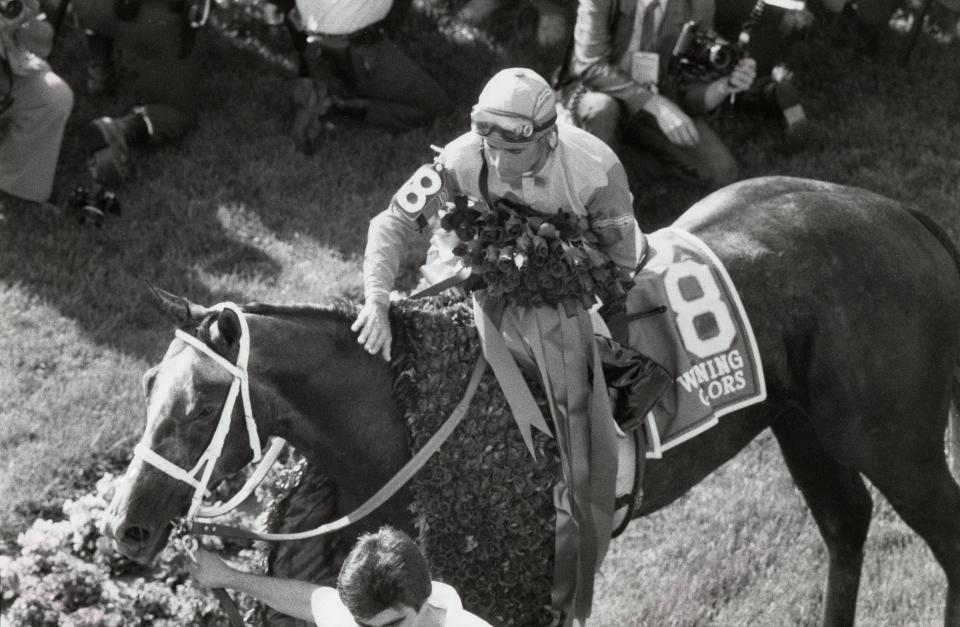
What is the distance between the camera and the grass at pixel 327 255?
6.76 metres

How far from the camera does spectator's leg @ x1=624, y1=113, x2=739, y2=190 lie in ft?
27.5

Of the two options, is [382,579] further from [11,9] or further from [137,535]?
[11,9]

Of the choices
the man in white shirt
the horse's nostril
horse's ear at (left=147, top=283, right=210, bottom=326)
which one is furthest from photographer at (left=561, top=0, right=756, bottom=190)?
the man in white shirt

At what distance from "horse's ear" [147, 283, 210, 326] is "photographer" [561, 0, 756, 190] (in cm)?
391

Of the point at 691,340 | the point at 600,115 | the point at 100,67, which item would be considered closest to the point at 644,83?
the point at 600,115

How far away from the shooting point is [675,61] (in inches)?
334

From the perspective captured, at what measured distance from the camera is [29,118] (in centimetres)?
833

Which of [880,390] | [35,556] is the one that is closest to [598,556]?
[880,390]

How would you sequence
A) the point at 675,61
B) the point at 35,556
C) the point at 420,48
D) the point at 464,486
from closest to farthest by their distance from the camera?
the point at 464,486, the point at 35,556, the point at 675,61, the point at 420,48

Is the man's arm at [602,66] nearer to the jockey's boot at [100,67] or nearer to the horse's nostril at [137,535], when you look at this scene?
the jockey's boot at [100,67]

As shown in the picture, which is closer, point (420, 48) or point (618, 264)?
point (618, 264)

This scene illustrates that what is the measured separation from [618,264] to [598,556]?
1.06 m

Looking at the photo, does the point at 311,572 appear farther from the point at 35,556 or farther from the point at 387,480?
the point at 35,556

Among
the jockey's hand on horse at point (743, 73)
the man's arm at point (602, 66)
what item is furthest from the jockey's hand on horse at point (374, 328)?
the jockey's hand on horse at point (743, 73)
